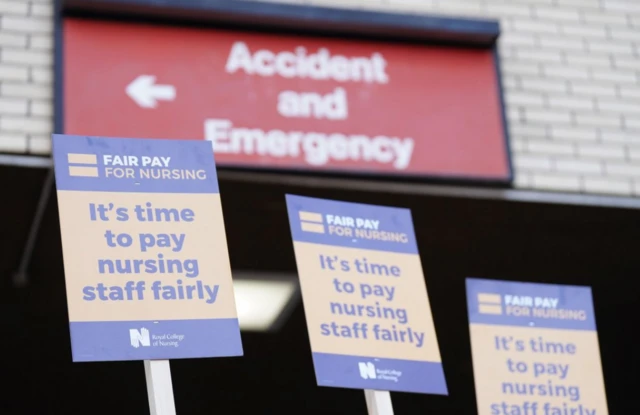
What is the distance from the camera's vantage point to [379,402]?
3.60 m

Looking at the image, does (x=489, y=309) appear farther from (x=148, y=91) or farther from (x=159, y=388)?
(x=148, y=91)

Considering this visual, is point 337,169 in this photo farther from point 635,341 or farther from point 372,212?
point 635,341

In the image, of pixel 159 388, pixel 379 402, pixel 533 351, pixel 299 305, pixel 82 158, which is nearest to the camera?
pixel 159 388

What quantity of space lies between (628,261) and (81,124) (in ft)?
10.3

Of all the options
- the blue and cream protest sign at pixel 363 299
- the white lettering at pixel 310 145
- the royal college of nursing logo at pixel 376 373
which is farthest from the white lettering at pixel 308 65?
the royal college of nursing logo at pixel 376 373

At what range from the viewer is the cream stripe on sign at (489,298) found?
421 cm

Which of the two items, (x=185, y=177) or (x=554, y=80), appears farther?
(x=554, y=80)

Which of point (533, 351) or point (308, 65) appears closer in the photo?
point (533, 351)

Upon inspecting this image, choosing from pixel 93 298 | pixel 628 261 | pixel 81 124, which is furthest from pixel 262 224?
pixel 93 298

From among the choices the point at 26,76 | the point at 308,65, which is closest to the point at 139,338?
the point at 26,76

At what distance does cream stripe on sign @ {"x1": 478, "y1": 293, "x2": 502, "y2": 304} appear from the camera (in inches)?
166

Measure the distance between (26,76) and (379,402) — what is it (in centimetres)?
239

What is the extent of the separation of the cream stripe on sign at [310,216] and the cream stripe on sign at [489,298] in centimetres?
77

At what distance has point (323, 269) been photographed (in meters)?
3.74
